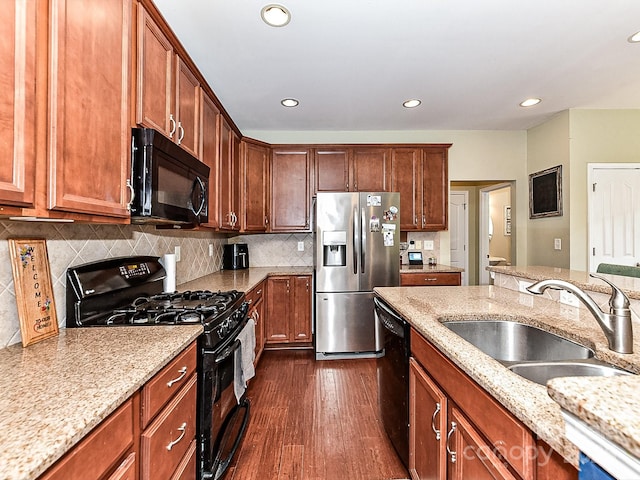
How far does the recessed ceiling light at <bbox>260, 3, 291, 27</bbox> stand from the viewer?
1.83 meters

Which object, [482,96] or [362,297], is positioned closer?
[482,96]

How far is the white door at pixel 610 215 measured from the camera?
3361mm

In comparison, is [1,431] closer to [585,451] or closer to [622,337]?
[585,451]

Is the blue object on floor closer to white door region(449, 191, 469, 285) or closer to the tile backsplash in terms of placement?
the tile backsplash

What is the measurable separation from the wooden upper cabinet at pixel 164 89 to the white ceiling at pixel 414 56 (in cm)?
38

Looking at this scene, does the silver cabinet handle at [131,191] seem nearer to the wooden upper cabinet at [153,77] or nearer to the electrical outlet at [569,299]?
the wooden upper cabinet at [153,77]

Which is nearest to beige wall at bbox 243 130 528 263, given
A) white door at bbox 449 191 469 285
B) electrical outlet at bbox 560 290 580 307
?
white door at bbox 449 191 469 285

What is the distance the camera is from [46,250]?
1299 millimetres

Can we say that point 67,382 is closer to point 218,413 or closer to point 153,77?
point 218,413

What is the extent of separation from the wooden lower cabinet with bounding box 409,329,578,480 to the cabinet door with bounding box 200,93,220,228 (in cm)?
171

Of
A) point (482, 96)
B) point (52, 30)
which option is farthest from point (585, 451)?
point (482, 96)

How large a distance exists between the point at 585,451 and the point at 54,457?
35.3 inches

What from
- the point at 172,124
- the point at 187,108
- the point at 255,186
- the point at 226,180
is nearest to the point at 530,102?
the point at 255,186

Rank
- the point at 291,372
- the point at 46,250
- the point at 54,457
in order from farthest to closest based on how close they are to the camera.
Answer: the point at 291,372, the point at 46,250, the point at 54,457
